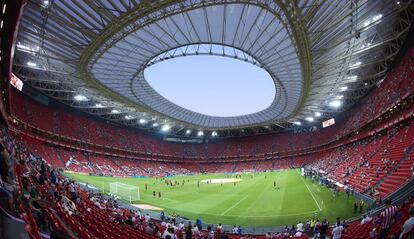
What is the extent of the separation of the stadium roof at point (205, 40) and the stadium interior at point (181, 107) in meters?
0.18

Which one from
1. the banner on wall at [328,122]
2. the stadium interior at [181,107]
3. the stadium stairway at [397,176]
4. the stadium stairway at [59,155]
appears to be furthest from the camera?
the banner on wall at [328,122]

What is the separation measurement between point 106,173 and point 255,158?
47.8 metres

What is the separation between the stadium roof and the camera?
79.7 feet

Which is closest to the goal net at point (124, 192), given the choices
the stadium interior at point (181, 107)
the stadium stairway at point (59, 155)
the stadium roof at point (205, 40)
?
the stadium interior at point (181, 107)

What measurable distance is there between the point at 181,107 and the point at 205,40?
106 ft

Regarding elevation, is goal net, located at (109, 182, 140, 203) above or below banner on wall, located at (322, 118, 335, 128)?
below

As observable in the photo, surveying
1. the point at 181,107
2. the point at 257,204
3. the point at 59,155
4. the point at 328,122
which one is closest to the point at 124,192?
the point at 257,204

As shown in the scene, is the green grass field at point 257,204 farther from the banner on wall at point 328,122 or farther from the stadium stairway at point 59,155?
the banner on wall at point 328,122

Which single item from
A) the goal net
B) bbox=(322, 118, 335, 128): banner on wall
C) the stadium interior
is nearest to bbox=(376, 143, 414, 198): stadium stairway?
the stadium interior

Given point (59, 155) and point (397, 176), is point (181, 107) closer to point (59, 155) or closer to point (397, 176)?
point (59, 155)

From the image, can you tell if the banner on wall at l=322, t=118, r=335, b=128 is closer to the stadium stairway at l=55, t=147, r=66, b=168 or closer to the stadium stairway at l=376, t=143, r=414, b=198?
the stadium stairway at l=376, t=143, r=414, b=198

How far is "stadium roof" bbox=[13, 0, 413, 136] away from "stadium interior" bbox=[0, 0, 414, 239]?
0.60 feet

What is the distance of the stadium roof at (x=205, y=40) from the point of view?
79.7 ft

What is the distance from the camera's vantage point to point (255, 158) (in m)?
88.6
